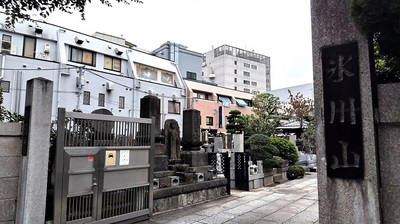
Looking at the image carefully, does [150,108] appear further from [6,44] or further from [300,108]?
[300,108]

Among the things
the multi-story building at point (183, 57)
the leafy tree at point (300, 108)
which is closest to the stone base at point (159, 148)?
the leafy tree at point (300, 108)

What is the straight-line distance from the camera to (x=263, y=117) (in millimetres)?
21500

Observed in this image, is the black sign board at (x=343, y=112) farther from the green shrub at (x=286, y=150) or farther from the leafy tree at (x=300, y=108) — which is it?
the leafy tree at (x=300, y=108)

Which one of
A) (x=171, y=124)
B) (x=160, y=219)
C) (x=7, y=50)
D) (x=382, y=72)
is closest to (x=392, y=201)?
(x=382, y=72)

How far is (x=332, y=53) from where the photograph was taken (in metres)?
3.51

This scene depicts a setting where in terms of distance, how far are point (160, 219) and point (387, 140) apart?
4723 mm

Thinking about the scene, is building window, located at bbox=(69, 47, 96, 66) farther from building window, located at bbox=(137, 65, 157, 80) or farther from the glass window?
the glass window

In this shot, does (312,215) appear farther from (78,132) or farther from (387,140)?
(78,132)

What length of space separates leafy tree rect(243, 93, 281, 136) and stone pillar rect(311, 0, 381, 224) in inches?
543

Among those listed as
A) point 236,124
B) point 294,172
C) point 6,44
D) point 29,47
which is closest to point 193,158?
point 294,172

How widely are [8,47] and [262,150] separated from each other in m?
16.3

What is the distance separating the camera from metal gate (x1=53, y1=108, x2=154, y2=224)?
466 cm

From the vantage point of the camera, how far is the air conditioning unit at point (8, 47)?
52.2ft

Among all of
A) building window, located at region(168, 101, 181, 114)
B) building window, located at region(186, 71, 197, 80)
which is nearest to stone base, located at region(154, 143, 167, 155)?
building window, located at region(168, 101, 181, 114)
